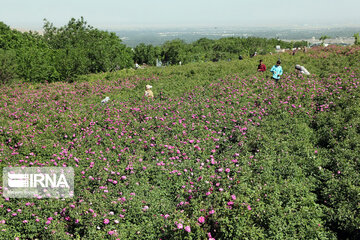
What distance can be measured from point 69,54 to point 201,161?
983 inches

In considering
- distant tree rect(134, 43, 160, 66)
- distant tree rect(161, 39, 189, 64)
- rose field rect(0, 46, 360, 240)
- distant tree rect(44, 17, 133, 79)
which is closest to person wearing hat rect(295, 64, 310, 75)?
rose field rect(0, 46, 360, 240)

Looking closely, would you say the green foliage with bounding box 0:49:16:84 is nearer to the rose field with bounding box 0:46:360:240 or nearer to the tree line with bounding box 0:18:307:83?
the tree line with bounding box 0:18:307:83

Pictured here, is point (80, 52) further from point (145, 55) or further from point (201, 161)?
point (145, 55)

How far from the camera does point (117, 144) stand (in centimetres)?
848

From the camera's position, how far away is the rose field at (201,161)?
16.2 feet

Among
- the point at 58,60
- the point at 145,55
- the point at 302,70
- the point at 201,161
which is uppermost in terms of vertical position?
the point at 145,55

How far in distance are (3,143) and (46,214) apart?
4.94 meters

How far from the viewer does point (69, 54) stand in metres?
26.6

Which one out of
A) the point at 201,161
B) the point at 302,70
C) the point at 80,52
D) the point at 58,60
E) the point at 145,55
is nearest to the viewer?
the point at 201,161

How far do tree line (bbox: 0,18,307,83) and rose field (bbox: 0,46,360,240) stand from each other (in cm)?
1168

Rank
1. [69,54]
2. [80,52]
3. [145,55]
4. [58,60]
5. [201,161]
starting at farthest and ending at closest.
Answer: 1. [145,55]
2. [80,52]
3. [69,54]
4. [58,60]
5. [201,161]

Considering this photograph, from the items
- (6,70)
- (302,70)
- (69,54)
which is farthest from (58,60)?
(302,70)

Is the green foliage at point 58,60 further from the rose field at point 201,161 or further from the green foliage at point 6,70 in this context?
the rose field at point 201,161

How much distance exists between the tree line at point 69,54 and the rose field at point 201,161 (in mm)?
11680
